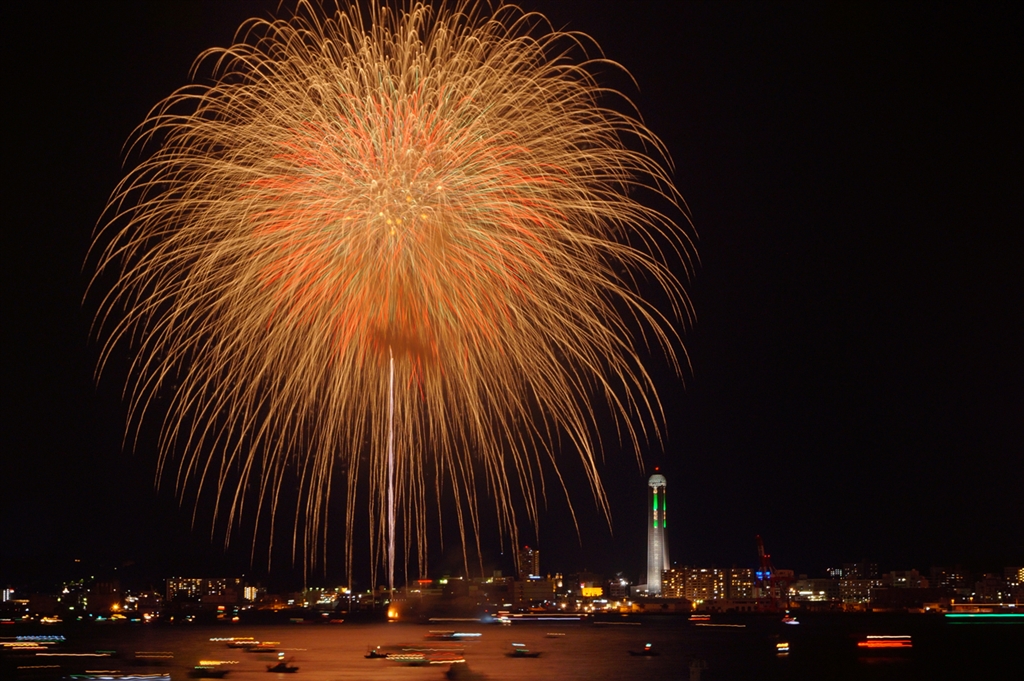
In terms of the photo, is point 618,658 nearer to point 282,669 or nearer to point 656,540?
point 282,669

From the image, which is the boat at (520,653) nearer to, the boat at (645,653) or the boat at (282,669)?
the boat at (645,653)

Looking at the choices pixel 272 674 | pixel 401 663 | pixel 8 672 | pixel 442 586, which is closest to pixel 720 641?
pixel 401 663

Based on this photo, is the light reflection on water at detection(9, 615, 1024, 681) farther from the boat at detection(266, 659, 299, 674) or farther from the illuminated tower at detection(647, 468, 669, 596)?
the illuminated tower at detection(647, 468, 669, 596)

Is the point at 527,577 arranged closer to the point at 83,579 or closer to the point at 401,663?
the point at 83,579

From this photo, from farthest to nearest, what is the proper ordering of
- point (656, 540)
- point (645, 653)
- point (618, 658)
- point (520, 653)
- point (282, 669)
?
point (656, 540), point (645, 653), point (520, 653), point (618, 658), point (282, 669)

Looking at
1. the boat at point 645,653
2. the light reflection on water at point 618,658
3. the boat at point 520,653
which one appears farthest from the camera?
the boat at point 645,653

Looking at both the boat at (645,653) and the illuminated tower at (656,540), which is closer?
the boat at (645,653)

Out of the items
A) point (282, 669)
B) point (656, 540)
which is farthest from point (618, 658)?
point (656, 540)

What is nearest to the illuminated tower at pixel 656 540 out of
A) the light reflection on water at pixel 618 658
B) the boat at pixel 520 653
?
the light reflection on water at pixel 618 658

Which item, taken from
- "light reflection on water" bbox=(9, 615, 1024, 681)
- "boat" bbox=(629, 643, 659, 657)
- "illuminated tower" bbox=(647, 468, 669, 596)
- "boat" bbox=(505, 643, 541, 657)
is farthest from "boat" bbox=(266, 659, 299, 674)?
"illuminated tower" bbox=(647, 468, 669, 596)

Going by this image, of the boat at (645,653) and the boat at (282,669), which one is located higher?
the boat at (282,669)
